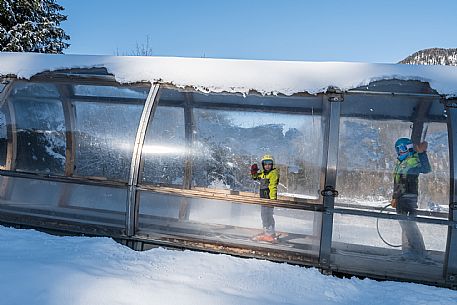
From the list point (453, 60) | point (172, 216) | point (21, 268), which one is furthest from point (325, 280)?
point (453, 60)

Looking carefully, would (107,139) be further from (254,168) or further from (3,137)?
(254,168)

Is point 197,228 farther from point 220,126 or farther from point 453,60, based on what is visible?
point 453,60

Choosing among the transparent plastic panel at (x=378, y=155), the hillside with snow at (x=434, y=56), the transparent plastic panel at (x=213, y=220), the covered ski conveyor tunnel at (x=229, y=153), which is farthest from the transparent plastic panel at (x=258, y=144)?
the hillside with snow at (x=434, y=56)

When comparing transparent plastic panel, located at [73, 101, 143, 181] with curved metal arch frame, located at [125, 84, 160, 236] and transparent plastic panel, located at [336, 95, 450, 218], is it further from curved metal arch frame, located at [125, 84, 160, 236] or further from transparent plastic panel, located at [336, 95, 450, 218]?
transparent plastic panel, located at [336, 95, 450, 218]

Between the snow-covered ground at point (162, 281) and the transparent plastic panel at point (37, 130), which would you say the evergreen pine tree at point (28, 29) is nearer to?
the transparent plastic panel at point (37, 130)

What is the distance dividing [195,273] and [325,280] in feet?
4.27

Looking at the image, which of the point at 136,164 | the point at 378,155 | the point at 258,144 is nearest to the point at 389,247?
the point at 378,155

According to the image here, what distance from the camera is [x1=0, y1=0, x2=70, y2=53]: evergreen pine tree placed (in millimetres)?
14641

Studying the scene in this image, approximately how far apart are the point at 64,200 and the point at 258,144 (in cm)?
262

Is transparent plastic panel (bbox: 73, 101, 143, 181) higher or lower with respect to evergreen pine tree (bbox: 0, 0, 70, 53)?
lower

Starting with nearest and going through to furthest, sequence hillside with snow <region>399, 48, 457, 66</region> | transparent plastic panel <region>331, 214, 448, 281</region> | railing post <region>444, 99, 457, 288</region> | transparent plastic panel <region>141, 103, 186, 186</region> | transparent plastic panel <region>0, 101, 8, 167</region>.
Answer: railing post <region>444, 99, 457, 288</region> < transparent plastic panel <region>331, 214, 448, 281</region> < transparent plastic panel <region>141, 103, 186, 186</region> < transparent plastic panel <region>0, 101, 8, 167</region> < hillside with snow <region>399, 48, 457, 66</region>

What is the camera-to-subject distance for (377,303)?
328 cm

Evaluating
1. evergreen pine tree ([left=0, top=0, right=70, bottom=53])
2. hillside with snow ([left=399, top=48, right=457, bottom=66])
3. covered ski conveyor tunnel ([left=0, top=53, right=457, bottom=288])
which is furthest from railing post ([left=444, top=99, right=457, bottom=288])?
hillside with snow ([left=399, top=48, right=457, bottom=66])

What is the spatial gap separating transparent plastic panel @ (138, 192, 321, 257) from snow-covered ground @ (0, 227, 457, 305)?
1.06ft
